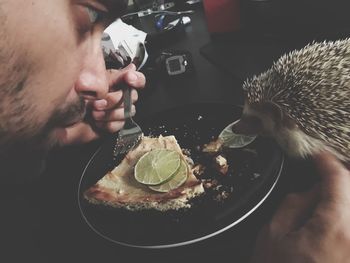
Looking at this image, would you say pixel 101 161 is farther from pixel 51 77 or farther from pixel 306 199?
pixel 306 199

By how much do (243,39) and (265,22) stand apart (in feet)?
0.41

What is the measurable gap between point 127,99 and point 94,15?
54cm

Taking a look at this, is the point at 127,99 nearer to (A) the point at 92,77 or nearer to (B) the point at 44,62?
(A) the point at 92,77

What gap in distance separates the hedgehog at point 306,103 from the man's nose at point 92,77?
1.30 feet

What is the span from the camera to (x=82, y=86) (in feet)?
3.16

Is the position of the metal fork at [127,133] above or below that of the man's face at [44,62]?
below

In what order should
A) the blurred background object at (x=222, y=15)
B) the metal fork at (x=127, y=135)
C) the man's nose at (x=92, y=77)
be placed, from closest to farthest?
1. the man's nose at (x=92, y=77)
2. the metal fork at (x=127, y=135)
3. the blurred background object at (x=222, y=15)

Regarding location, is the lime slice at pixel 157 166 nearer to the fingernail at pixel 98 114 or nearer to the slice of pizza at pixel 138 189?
the slice of pizza at pixel 138 189

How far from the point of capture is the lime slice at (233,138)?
105 cm

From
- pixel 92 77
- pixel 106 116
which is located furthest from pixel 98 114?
pixel 92 77

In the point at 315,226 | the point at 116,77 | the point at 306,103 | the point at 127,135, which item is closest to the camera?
the point at 315,226

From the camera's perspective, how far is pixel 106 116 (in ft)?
4.30

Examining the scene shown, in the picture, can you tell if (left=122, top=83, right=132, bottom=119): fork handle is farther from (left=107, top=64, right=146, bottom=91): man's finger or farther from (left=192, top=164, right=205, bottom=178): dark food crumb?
(left=192, top=164, right=205, bottom=178): dark food crumb

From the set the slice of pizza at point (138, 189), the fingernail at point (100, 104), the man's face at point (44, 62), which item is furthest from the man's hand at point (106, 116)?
the man's face at point (44, 62)
